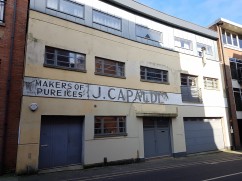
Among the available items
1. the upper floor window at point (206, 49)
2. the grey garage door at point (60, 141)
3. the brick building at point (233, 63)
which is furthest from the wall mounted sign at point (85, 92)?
the brick building at point (233, 63)

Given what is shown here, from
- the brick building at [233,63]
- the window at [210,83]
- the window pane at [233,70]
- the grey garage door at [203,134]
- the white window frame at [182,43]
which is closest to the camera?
the grey garage door at [203,134]

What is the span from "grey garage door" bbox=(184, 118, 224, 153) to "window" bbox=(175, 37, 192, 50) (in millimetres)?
5565

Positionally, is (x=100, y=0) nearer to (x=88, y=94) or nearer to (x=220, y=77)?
(x=88, y=94)

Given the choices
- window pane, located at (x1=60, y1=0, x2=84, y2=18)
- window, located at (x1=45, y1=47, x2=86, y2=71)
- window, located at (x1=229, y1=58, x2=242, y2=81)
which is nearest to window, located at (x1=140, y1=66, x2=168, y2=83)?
window, located at (x1=45, y1=47, x2=86, y2=71)

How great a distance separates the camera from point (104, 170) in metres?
10.3

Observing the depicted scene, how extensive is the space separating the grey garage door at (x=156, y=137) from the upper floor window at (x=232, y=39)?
35.1 feet

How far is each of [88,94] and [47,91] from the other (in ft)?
6.93

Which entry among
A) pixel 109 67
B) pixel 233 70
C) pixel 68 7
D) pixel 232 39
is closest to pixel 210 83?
pixel 233 70

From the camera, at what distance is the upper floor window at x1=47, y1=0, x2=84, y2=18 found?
1163cm

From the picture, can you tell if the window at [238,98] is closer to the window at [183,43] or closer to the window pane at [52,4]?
the window at [183,43]

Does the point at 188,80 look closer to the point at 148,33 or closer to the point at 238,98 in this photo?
the point at 148,33

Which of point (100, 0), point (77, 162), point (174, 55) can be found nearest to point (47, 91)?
point (77, 162)

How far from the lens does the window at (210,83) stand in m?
17.8

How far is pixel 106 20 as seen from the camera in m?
13.4
